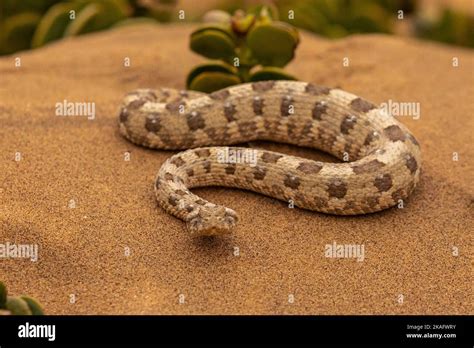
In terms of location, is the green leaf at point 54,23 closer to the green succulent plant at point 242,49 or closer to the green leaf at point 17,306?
the green succulent plant at point 242,49

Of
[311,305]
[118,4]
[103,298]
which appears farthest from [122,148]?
[118,4]

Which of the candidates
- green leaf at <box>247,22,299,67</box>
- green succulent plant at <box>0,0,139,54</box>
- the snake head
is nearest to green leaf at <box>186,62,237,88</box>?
green leaf at <box>247,22,299,67</box>

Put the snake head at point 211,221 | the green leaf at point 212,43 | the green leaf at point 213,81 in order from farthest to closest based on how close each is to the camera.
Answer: the green leaf at point 213,81 → the green leaf at point 212,43 → the snake head at point 211,221

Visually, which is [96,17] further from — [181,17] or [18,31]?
[181,17]

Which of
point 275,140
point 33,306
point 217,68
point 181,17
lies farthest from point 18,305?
point 181,17

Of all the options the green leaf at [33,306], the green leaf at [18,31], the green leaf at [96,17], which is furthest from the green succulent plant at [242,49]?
the green leaf at [33,306]

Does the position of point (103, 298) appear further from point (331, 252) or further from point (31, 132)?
point (31, 132)
